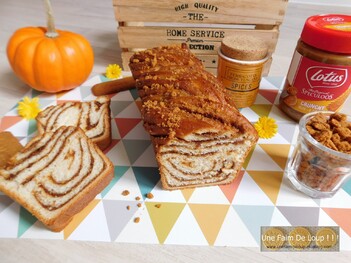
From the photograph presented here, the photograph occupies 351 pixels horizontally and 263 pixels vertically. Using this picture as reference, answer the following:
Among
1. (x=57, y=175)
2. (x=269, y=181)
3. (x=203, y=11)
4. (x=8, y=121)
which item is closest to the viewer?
(x=57, y=175)

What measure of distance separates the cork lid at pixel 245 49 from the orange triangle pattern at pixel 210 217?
29.2 inches

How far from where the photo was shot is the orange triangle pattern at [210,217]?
1080 millimetres

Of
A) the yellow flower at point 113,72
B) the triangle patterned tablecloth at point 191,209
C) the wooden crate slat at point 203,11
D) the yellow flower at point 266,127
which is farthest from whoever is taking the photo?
the yellow flower at point 113,72

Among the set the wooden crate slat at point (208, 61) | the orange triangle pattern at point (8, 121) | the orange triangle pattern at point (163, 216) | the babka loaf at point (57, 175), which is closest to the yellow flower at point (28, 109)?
the orange triangle pattern at point (8, 121)

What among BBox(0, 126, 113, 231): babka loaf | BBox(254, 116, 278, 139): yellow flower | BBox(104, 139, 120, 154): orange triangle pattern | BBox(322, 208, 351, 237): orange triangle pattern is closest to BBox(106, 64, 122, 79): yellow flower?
BBox(104, 139, 120, 154): orange triangle pattern

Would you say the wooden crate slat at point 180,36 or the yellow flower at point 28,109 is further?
the wooden crate slat at point 180,36

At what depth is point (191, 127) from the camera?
41.3 inches

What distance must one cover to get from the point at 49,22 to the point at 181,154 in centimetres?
110

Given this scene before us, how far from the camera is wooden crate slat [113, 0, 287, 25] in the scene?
1692 mm

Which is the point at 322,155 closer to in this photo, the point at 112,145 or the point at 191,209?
the point at 191,209

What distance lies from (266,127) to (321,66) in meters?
0.38

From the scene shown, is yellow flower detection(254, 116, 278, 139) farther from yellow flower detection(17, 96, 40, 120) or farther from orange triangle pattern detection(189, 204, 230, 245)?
yellow flower detection(17, 96, 40, 120)

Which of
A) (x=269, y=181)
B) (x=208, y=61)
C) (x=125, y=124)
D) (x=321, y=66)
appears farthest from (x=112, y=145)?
(x=321, y=66)

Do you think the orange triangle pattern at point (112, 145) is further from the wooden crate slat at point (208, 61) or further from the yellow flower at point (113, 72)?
the wooden crate slat at point (208, 61)
